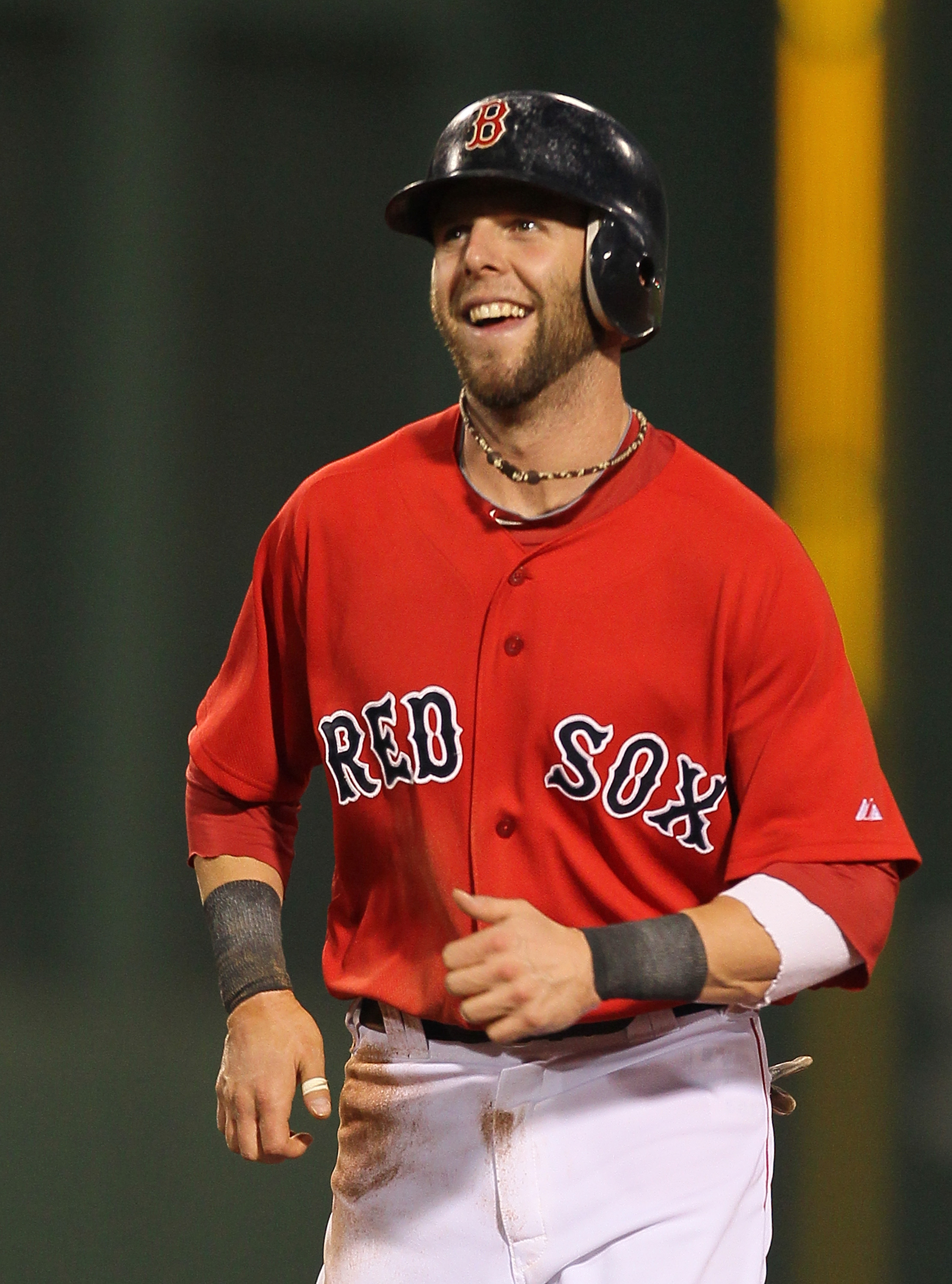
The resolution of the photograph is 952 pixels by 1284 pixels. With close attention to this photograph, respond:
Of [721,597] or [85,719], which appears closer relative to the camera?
[721,597]

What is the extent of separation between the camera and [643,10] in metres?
3.64

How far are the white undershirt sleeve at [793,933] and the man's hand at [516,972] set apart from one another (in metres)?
0.24

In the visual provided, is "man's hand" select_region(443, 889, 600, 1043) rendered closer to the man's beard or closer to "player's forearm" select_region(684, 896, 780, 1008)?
"player's forearm" select_region(684, 896, 780, 1008)

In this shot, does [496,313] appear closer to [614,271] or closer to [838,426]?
[614,271]

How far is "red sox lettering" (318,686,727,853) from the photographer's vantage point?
1700 mm

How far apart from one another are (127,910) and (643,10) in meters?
2.34

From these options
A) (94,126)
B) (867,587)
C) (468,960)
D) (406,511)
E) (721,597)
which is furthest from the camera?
(94,126)

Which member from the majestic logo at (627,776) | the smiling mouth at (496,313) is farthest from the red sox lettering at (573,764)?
the smiling mouth at (496,313)

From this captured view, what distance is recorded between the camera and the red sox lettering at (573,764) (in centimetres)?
170

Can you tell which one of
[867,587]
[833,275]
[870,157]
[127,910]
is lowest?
[127,910]

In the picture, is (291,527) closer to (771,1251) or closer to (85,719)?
(85,719)

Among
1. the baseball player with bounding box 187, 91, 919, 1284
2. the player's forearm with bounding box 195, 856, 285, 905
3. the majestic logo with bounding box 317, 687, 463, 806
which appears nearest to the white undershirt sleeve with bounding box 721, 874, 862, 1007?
the baseball player with bounding box 187, 91, 919, 1284

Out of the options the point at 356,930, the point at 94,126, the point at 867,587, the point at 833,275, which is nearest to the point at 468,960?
the point at 356,930

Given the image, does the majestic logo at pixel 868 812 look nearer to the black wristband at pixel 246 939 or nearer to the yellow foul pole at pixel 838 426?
the black wristband at pixel 246 939
